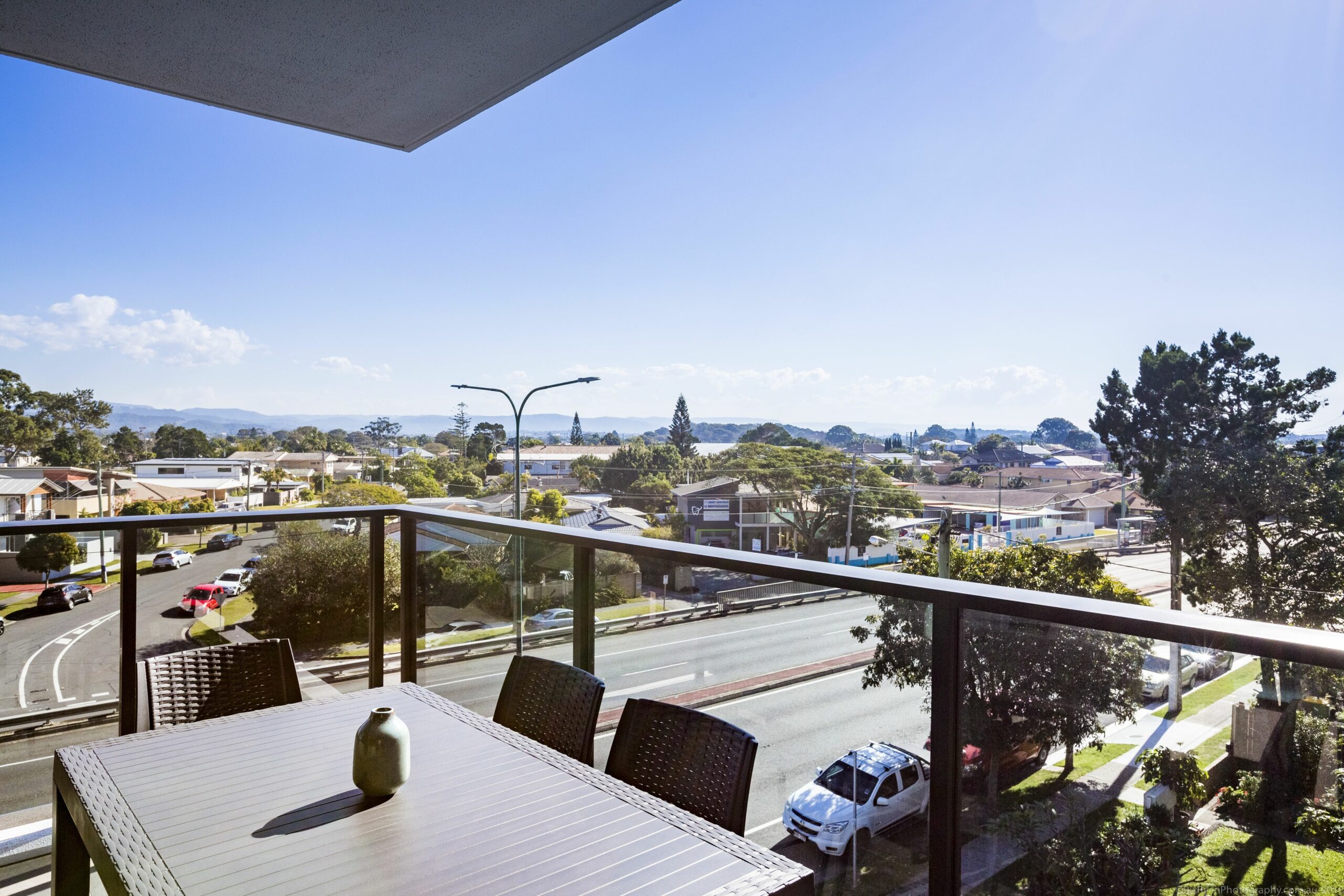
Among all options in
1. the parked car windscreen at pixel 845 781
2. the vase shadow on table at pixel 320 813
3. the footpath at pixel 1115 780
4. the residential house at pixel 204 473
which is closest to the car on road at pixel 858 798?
the parked car windscreen at pixel 845 781

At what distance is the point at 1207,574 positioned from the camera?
2345 centimetres

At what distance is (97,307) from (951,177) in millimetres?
40820

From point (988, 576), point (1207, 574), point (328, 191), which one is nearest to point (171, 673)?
point (988, 576)

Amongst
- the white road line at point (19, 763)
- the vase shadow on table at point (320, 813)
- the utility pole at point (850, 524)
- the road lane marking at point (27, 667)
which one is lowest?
the utility pole at point (850, 524)

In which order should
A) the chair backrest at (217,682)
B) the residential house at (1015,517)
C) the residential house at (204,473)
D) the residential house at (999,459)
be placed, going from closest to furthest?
1. the chair backrest at (217,682)
2. the residential house at (204,473)
3. the residential house at (1015,517)
4. the residential house at (999,459)

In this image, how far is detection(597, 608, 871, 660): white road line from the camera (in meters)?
1.57

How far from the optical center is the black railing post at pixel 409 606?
3.34 m

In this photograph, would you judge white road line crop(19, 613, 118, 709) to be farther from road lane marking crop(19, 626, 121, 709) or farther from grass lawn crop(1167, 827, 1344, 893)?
grass lawn crop(1167, 827, 1344, 893)

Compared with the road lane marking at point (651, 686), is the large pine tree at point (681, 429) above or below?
above

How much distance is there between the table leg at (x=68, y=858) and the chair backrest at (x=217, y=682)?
44 cm

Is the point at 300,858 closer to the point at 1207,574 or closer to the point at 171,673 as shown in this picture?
the point at 171,673

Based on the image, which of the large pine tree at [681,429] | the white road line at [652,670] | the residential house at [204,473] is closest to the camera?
the white road line at [652,670]

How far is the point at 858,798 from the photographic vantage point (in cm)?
150

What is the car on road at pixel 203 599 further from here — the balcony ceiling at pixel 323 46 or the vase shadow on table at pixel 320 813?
the vase shadow on table at pixel 320 813
